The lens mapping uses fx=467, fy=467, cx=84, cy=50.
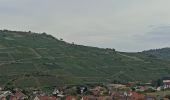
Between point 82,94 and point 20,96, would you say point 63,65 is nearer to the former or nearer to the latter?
point 82,94

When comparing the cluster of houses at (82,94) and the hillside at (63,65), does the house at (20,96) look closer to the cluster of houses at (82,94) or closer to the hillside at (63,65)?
the cluster of houses at (82,94)

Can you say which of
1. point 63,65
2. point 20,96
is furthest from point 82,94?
point 63,65

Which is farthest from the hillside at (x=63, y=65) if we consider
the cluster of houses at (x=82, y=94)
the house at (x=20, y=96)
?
the house at (x=20, y=96)

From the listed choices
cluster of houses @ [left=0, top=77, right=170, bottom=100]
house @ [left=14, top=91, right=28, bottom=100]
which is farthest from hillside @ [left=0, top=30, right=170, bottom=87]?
house @ [left=14, top=91, right=28, bottom=100]

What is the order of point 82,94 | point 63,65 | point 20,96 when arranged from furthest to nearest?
1. point 63,65
2. point 82,94
3. point 20,96

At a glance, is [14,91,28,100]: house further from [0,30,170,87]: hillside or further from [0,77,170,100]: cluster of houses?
[0,30,170,87]: hillside

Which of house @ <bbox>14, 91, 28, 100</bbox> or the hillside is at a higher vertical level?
the hillside

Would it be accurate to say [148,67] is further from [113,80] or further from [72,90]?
[72,90]

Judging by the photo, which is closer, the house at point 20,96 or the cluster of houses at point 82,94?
the cluster of houses at point 82,94

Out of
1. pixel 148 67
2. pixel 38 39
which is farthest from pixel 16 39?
pixel 148 67
